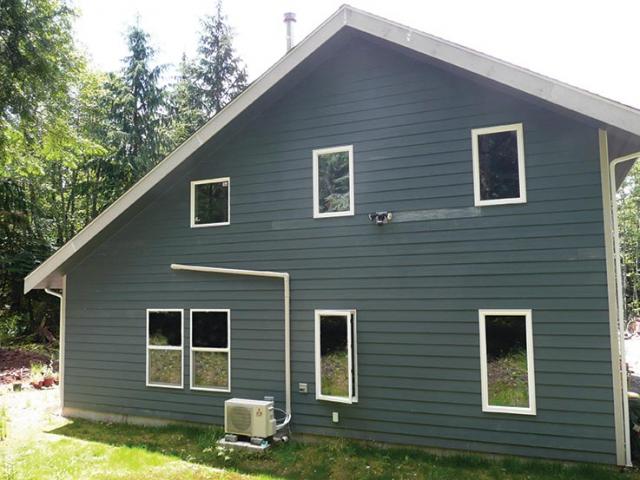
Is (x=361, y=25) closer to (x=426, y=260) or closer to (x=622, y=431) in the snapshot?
(x=426, y=260)

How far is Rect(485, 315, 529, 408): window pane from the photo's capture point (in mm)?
5562

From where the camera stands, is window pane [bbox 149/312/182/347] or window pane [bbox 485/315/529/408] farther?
window pane [bbox 149/312/182/347]

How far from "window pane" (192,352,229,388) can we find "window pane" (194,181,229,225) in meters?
2.23

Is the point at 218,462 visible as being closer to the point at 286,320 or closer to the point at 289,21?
the point at 286,320

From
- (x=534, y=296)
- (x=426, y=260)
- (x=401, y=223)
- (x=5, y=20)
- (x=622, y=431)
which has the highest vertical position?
(x=5, y=20)

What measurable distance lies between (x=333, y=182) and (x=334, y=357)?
257cm

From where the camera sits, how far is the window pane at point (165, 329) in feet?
25.6

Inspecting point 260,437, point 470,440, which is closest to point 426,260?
point 470,440

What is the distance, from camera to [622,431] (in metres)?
5.14

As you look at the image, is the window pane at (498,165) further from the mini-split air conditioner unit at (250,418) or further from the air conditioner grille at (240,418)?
the air conditioner grille at (240,418)

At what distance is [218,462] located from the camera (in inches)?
241

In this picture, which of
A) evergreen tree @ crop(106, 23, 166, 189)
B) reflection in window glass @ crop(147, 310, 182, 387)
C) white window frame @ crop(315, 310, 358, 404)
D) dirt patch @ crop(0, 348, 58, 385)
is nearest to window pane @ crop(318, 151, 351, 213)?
white window frame @ crop(315, 310, 358, 404)

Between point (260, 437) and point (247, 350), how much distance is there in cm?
134

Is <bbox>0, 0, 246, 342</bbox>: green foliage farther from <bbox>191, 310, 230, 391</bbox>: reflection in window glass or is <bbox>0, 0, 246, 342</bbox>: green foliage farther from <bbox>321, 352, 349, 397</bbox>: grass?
<bbox>321, 352, 349, 397</bbox>: grass
